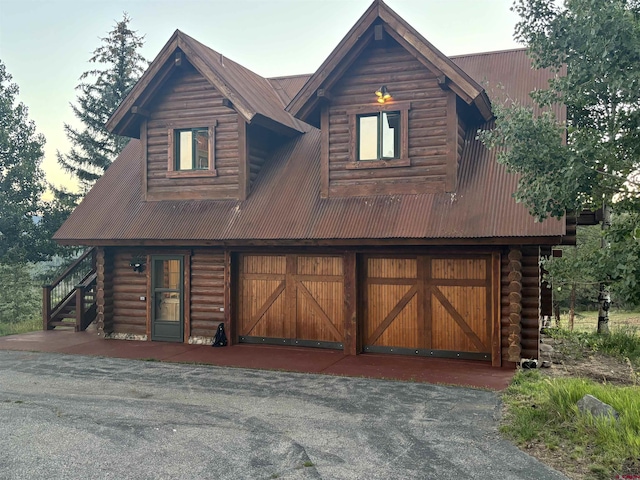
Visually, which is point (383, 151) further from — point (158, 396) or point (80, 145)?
point (80, 145)

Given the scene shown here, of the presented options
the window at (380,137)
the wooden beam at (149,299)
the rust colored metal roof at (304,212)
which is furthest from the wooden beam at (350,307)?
the wooden beam at (149,299)

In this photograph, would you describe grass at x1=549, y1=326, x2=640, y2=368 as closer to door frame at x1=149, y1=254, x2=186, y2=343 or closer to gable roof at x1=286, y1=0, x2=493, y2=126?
gable roof at x1=286, y1=0, x2=493, y2=126

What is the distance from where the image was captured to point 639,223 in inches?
266

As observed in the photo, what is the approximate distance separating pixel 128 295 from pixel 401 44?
917 centimetres

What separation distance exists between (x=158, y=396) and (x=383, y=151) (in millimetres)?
7068

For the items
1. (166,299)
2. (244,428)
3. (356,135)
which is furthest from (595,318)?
(244,428)

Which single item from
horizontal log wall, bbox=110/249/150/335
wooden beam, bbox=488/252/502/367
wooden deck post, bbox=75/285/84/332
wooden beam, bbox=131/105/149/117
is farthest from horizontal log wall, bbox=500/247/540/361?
wooden deck post, bbox=75/285/84/332

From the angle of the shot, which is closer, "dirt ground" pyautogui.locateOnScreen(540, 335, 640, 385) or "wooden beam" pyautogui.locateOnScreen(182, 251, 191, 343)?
"dirt ground" pyautogui.locateOnScreen(540, 335, 640, 385)

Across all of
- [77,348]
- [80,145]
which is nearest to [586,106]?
[77,348]

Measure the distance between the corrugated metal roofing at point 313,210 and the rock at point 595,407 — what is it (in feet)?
11.2

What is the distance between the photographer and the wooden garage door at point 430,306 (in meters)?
11.4

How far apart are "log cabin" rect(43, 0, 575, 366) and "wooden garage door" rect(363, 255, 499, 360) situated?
0.10 ft

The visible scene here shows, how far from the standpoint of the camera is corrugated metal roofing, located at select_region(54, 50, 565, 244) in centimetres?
1102

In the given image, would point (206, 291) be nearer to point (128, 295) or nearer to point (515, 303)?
point (128, 295)
